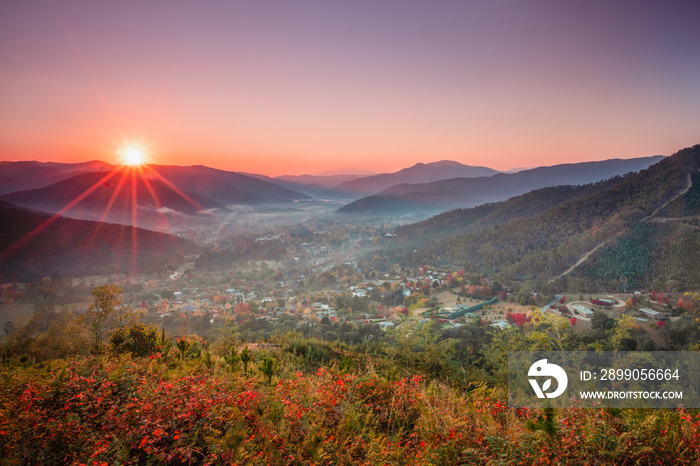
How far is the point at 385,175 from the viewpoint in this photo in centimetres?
19062

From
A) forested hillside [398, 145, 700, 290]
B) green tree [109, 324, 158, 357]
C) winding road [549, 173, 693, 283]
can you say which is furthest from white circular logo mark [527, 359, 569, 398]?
winding road [549, 173, 693, 283]

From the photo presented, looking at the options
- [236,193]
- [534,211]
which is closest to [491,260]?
[534,211]

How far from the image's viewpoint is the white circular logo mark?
16.6 feet

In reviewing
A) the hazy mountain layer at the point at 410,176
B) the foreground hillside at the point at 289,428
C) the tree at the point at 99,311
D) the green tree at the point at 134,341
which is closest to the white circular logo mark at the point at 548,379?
the foreground hillside at the point at 289,428

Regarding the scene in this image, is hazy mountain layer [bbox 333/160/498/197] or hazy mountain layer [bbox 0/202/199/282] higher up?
hazy mountain layer [bbox 333/160/498/197]

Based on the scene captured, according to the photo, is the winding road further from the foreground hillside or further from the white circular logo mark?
the foreground hillside

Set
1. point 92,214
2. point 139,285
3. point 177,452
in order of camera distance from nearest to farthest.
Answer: point 177,452
point 139,285
point 92,214

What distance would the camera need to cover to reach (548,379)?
211 inches

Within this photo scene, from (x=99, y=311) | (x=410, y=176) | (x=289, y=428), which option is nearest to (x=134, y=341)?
(x=99, y=311)

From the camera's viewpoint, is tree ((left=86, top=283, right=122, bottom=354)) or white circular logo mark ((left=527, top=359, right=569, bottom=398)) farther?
tree ((left=86, top=283, right=122, bottom=354))

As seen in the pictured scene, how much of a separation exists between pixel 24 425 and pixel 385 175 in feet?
635

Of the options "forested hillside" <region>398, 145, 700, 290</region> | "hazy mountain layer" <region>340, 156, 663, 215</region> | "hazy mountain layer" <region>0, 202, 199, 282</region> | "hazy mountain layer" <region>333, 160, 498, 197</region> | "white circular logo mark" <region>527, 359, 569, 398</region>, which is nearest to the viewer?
"white circular logo mark" <region>527, 359, 569, 398</region>

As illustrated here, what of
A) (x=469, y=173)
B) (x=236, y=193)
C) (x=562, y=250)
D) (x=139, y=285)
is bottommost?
(x=139, y=285)

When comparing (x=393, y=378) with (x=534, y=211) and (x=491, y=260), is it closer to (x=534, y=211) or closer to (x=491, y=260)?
(x=491, y=260)
